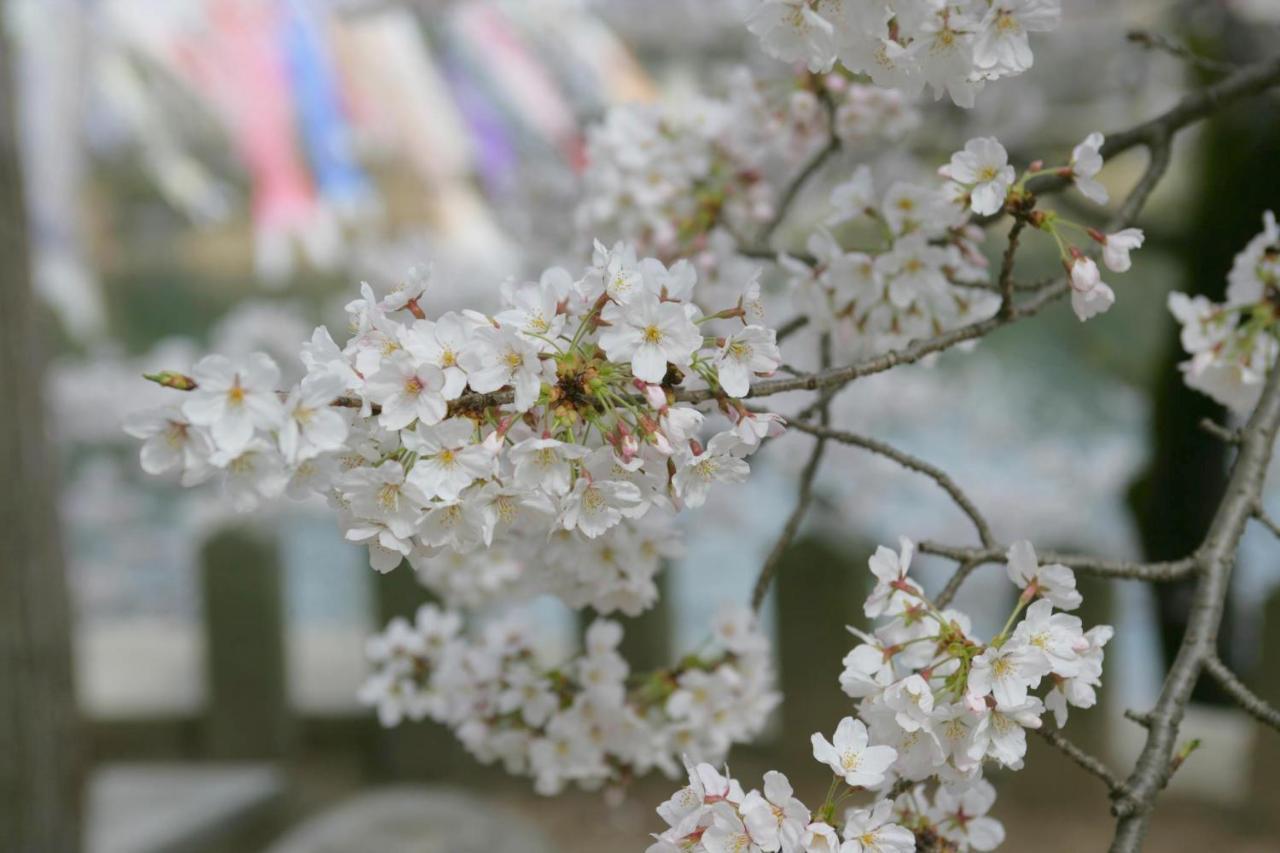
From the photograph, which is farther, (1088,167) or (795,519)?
(795,519)

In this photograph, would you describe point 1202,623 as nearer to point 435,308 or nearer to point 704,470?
point 704,470

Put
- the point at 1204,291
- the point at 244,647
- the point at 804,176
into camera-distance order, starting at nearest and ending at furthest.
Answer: the point at 804,176, the point at 244,647, the point at 1204,291

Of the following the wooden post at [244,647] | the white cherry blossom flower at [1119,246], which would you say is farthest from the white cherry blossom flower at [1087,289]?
the wooden post at [244,647]

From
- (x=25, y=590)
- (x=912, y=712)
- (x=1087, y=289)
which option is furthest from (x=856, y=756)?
(x=25, y=590)

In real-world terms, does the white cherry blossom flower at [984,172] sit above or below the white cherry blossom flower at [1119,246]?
above

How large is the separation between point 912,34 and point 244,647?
197 cm

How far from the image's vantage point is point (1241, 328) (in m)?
0.73

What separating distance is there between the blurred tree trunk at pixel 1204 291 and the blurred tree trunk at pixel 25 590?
6.60ft

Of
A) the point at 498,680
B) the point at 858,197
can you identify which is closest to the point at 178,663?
the point at 498,680

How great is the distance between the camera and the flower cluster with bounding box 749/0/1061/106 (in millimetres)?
469

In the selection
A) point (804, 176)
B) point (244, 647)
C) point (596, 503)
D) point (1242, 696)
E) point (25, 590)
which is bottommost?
point (244, 647)

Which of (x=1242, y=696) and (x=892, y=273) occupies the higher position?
(x=892, y=273)

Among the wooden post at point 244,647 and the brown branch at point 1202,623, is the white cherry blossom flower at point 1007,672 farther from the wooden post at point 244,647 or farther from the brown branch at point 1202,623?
the wooden post at point 244,647

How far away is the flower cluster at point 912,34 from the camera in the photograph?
0.47 m
